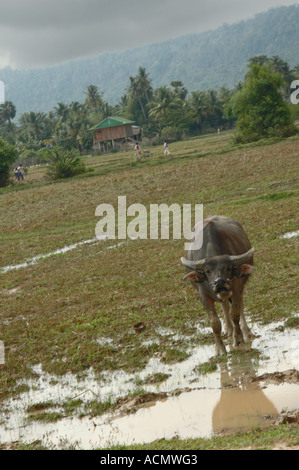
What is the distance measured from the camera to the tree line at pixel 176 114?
113 feet

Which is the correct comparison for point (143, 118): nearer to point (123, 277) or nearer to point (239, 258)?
point (123, 277)

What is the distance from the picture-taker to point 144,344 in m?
7.32

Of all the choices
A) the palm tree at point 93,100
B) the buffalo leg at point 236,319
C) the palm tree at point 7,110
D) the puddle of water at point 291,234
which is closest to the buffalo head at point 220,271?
the buffalo leg at point 236,319

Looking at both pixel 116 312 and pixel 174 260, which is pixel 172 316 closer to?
pixel 116 312

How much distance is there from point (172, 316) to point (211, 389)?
7.84 feet

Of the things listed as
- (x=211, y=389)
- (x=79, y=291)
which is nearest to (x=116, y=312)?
(x=79, y=291)

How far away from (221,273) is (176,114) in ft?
191

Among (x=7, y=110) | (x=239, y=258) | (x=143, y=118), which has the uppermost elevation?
(x=7, y=110)

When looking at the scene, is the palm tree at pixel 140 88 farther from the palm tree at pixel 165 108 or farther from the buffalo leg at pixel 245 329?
the buffalo leg at pixel 245 329

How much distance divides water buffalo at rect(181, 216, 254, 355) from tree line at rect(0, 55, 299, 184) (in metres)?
27.6

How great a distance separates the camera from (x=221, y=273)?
6254 mm

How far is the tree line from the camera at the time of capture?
34.4 m

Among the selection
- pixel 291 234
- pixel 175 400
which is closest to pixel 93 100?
pixel 291 234

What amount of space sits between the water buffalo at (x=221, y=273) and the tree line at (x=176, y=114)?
2756 cm
